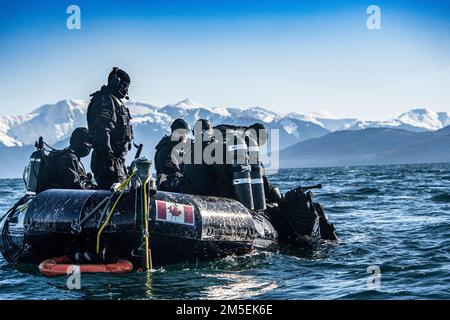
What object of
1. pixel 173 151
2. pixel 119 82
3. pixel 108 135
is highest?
pixel 119 82

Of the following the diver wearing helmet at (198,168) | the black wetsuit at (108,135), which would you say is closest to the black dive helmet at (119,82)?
the black wetsuit at (108,135)

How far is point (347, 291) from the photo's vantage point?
8523 mm

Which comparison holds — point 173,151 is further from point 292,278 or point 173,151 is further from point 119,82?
point 292,278

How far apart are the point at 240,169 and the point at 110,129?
2392 millimetres

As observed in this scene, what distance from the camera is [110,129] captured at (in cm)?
1148

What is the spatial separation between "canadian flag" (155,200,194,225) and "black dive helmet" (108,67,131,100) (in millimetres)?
3207

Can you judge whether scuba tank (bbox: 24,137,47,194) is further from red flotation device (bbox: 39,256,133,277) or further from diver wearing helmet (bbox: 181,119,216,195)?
red flotation device (bbox: 39,256,133,277)

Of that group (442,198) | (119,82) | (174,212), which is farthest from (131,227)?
(442,198)

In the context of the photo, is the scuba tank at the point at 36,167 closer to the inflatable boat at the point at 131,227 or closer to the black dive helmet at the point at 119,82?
the inflatable boat at the point at 131,227

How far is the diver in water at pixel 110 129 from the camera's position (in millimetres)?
11414

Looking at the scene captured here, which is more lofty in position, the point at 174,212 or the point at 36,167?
the point at 36,167

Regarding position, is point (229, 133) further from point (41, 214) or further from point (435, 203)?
point (435, 203)

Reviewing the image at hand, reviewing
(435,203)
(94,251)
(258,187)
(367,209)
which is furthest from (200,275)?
(435,203)

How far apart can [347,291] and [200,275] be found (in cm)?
215
